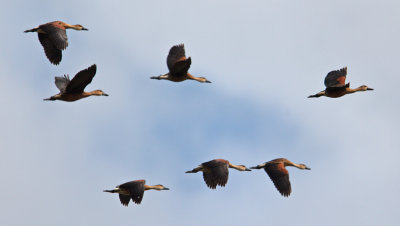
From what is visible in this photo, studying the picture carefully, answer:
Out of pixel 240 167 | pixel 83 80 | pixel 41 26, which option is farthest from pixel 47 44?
pixel 240 167

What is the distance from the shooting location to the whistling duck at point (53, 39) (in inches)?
1473

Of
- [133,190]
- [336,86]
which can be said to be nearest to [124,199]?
[133,190]

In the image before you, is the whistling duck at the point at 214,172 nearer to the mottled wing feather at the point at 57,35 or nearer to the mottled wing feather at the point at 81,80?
the mottled wing feather at the point at 81,80

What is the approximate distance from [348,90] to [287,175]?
16.5 ft

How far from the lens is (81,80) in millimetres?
35969

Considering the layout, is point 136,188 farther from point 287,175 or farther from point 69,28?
point 69,28

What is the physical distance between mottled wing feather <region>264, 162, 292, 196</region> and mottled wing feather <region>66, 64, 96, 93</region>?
773cm

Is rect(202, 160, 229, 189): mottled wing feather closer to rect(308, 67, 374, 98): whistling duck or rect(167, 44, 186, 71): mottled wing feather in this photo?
rect(167, 44, 186, 71): mottled wing feather

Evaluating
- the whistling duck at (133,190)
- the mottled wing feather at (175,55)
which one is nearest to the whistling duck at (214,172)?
the whistling duck at (133,190)

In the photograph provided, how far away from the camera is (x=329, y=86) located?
1596 inches

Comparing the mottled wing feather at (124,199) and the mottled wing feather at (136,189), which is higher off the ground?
the mottled wing feather at (136,189)

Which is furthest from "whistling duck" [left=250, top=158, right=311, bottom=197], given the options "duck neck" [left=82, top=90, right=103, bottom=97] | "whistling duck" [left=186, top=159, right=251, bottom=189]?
"duck neck" [left=82, top=90, right=103, bottom=97]

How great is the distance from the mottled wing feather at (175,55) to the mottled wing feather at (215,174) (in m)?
5.16

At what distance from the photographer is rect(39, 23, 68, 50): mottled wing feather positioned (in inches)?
1470
